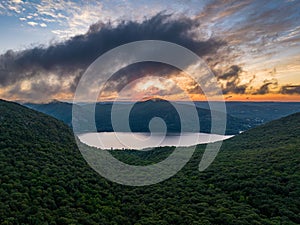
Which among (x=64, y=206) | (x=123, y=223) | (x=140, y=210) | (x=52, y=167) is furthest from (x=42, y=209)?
(x=52, y=167)

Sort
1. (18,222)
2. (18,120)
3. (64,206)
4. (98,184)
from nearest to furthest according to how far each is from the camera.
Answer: (18,222) → (64,206) → (98,184) → (18,120)

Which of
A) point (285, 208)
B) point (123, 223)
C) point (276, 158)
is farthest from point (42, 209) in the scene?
point (276, 158)

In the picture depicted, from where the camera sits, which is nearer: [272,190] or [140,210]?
[140,210]

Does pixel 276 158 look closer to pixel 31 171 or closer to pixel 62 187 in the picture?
pixel 62 187

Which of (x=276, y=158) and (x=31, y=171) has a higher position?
(x=31, y=171)

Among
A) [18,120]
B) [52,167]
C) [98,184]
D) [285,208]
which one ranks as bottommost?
[285,208]

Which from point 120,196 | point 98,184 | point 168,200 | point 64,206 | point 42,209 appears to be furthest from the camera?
point 98,184

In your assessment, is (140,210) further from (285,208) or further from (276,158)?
(276,158)
